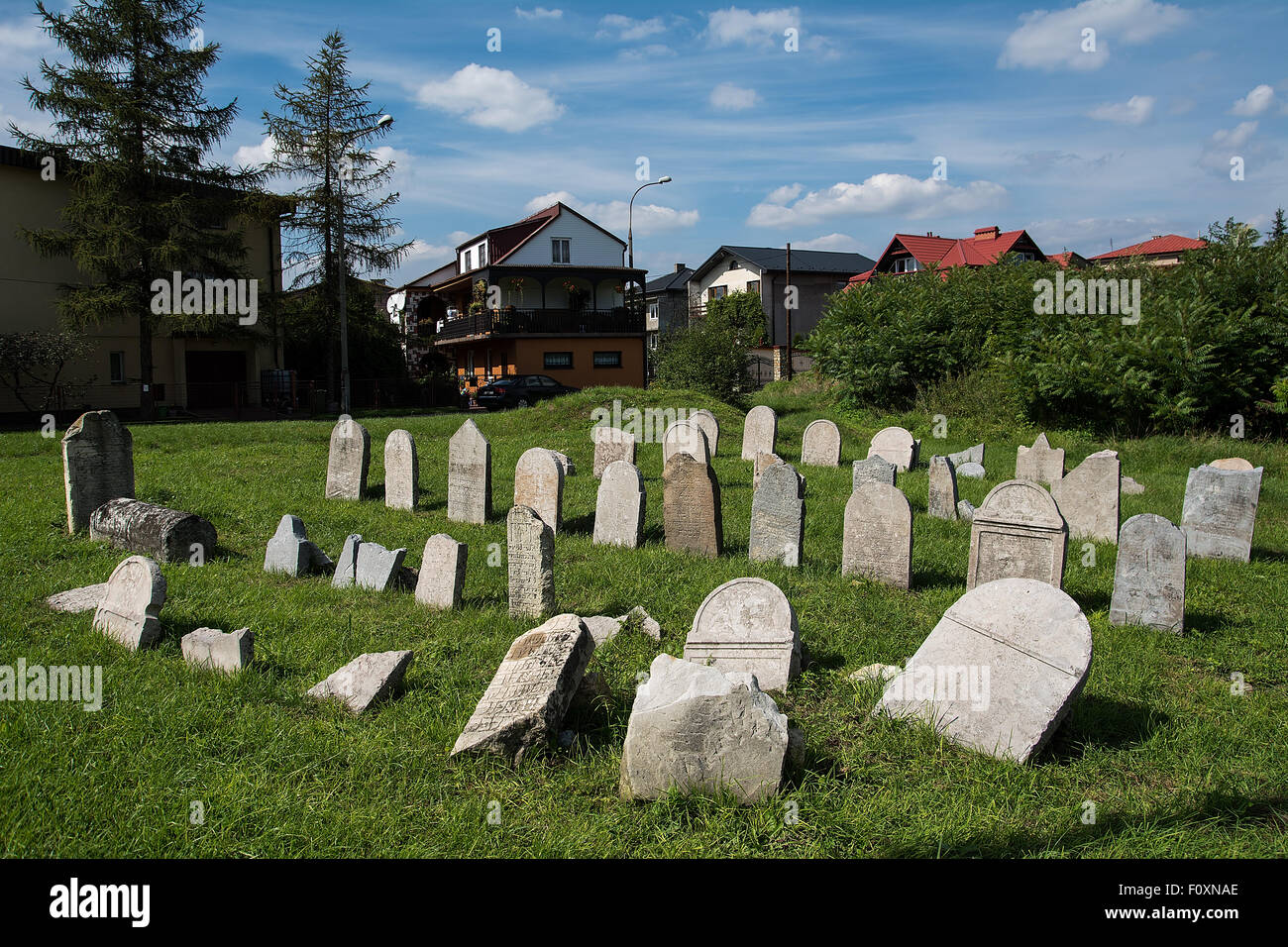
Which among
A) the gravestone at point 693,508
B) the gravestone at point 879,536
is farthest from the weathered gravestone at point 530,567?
the gravestone at point 879,536

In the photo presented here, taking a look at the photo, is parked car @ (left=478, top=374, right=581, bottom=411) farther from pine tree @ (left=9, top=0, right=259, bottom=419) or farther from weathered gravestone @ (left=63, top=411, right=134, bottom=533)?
weathered gravestone @ (left=63, top=411, right=134, bottom=533)

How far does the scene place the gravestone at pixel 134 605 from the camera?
18.1 ft

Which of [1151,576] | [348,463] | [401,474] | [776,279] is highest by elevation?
[776,279]

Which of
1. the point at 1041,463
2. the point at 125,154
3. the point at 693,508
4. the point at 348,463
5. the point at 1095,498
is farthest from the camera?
the point at 125,154

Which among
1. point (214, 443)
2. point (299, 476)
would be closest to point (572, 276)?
point (214, 443)

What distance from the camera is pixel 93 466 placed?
9156mm

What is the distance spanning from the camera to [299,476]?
42.0ft

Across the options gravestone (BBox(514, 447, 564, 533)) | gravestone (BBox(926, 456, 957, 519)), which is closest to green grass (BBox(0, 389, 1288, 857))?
gravestone (BBox(514, 447, 564, 533))

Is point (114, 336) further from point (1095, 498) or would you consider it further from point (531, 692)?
point (1095, 498)

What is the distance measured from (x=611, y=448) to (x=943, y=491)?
17.0 ft

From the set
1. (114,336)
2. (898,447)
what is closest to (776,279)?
(114,336)

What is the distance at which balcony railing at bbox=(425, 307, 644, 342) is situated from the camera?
37.4 m

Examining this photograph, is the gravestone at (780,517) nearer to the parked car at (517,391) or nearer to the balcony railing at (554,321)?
the parked car at (517,391)

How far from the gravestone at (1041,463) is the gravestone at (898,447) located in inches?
80.7
